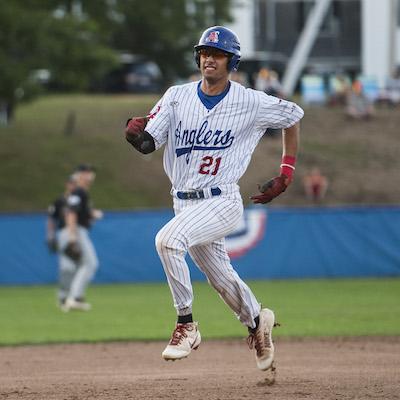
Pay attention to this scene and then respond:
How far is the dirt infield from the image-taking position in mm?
8188

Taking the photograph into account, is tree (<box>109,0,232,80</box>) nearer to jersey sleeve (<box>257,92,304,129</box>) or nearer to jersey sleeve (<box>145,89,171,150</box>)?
jersey sleeve (<box>257,92,304,129</box>)

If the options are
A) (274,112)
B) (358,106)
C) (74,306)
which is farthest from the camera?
(358,106)

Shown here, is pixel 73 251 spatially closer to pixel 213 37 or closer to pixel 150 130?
pixel 150 130

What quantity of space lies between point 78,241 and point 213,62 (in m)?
8.66

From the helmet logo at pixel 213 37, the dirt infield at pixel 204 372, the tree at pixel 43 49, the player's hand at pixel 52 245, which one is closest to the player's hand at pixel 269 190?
the helmet logo at pixel 213 37

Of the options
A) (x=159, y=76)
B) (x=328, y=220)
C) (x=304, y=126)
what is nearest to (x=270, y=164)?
(x=304, y=126)

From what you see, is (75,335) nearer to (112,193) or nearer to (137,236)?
(137,236)

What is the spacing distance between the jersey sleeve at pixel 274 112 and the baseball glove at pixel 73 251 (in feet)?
27.0

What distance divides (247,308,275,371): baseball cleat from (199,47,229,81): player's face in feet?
6.07

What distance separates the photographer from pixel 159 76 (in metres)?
47.6

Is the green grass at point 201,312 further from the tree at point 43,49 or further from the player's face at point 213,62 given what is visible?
the tree at point 43,49

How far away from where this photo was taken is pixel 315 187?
30.7 m

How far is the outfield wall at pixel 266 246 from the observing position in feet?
73.5

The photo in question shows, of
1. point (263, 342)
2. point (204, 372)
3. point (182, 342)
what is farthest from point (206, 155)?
point (204, 372)
